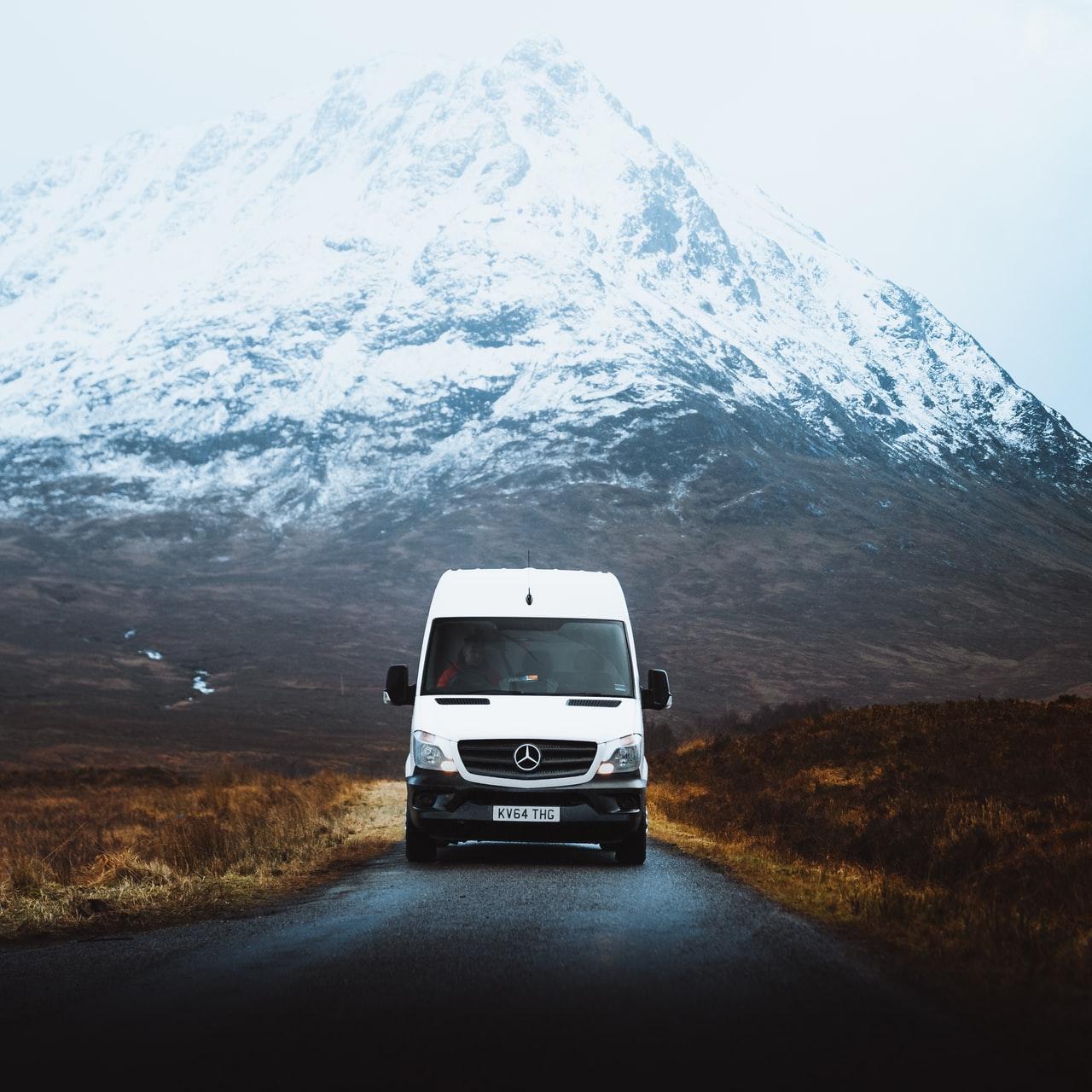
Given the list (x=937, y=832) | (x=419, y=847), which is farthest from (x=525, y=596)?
(x=937, y=832)

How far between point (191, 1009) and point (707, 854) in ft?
32.7

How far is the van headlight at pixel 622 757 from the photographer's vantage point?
14773 mm

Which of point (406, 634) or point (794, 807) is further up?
point (406, 634)

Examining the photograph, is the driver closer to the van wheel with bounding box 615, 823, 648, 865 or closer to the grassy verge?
the van wheel with bounding box 615, 823, 648, 865

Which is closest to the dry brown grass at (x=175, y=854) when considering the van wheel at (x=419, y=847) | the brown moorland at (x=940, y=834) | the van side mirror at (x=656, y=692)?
the van wheel at (x=419, y=847)

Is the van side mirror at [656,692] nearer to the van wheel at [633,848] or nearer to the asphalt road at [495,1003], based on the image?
the van wheel at [633,848]

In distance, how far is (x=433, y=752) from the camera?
14844 mm

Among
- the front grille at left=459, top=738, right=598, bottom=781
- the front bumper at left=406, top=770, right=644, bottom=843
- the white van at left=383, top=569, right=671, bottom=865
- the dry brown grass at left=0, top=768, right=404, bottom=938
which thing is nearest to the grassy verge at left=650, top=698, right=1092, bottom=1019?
the front bumper at left=406, top=770, right=644, bottom=843

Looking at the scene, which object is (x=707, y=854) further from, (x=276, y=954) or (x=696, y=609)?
(x=696, y=609)

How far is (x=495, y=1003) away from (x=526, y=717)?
7.55m

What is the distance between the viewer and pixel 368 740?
4604 inches

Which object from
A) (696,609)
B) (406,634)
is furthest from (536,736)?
(696,609)

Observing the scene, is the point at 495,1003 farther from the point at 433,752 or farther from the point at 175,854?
the point at 175,854

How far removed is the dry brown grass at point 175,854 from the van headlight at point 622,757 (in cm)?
317
